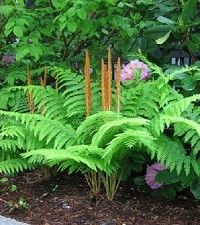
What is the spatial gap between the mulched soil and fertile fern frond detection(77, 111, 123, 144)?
1.31 ft

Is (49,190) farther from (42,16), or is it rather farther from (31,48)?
(42,16)

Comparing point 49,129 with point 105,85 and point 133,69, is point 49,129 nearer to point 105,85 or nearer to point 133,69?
point 105,85

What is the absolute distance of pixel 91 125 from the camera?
13.1 ft

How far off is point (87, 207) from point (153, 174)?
0.51m

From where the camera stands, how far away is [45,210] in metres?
3.85

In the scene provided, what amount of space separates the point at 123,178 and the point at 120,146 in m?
0.51

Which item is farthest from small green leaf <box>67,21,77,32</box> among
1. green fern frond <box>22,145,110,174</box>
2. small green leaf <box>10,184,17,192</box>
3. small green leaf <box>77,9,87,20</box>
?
small green leaf <box>10,184,17,192</box>

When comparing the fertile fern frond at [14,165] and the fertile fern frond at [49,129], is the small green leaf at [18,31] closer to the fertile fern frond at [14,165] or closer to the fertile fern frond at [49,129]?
the fertile fern frond at [49,129]

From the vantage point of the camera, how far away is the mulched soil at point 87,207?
12.1 feet

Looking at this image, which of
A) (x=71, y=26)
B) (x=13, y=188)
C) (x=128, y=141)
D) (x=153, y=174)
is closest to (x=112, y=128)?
(x=128, y=141)

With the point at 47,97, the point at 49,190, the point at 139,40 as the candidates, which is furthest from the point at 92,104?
the point at 139,40

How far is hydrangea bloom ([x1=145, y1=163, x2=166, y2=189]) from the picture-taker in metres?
3.95

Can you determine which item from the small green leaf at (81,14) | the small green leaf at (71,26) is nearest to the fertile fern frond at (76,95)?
the small green leaf at (71,26)

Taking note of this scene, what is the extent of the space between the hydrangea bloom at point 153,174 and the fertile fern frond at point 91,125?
446 millimetres
